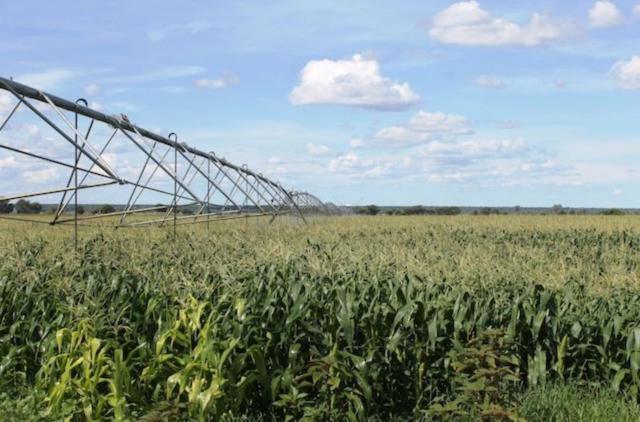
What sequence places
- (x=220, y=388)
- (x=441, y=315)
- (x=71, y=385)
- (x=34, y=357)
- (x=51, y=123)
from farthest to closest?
(x=51, y=123)
(x=34, y=357)
(x=441, y=315)
(x=71, y=385)
(x=220, y=388)

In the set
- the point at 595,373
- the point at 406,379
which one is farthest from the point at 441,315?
the point at 595,373

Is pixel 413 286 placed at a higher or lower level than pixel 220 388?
higher

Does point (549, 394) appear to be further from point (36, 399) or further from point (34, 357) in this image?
point (34, 357)

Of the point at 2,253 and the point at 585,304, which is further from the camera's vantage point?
the point at 2,253

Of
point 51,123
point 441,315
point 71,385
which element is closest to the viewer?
point 71,385

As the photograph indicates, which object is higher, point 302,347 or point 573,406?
point 302,347

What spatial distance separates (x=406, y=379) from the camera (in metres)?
5.83

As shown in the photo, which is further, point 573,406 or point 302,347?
point 302,347

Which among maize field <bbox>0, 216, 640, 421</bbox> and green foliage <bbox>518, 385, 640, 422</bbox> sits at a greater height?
maize field <bbox>0, 216, 640, 421</bbox>

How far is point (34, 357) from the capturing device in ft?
21.8

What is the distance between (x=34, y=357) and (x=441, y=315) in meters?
3.50

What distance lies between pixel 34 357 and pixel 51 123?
3144 mm

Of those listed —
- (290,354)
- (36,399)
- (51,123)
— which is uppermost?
(51,123)

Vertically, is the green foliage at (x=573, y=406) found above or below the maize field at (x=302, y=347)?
below
